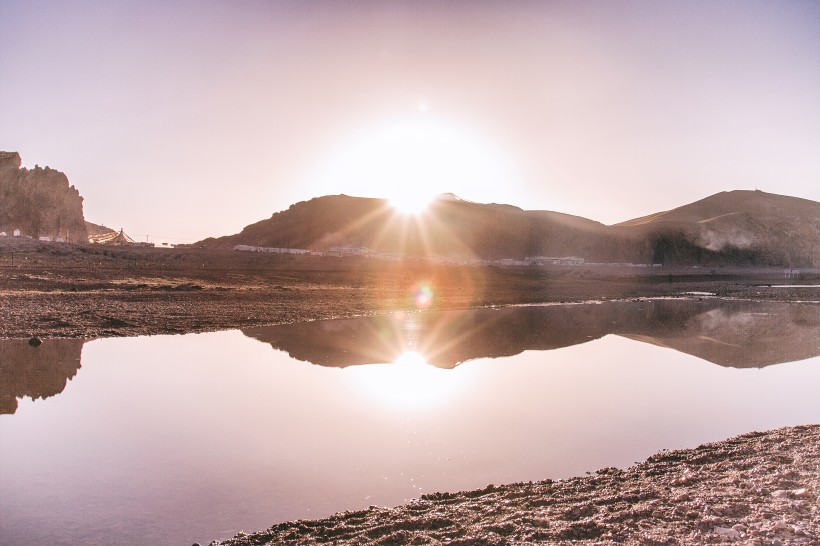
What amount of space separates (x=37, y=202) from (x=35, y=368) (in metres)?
76.7

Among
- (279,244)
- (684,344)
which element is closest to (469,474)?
(684,344)

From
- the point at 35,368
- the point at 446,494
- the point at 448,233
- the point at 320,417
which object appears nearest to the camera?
the point at 446,494

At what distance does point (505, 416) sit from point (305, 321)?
17.4 m

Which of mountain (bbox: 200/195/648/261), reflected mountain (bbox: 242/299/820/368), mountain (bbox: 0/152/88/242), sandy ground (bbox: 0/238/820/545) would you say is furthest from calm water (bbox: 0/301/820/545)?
mountain (bbox: 200/195/648/261)

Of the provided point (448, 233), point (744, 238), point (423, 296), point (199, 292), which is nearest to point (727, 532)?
point (199, 292)

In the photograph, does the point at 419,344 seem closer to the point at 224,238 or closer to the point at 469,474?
the point at 469,474

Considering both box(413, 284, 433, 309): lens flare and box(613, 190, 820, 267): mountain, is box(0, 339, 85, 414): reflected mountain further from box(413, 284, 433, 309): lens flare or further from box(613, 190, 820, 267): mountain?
box(613, 190, 820, 267): mountain

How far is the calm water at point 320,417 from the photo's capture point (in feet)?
25.5

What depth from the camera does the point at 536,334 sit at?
26484mm

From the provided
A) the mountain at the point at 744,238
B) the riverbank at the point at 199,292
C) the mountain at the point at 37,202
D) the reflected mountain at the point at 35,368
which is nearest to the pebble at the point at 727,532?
the reflected mountain at the point at 35,368

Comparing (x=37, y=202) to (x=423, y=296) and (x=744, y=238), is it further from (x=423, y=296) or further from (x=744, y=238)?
(x=744, y=238)

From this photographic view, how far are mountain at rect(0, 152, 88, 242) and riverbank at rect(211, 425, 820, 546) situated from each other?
85409 mm

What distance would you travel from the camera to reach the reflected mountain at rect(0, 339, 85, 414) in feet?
43.0

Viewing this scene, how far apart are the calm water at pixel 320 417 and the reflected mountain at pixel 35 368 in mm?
68
